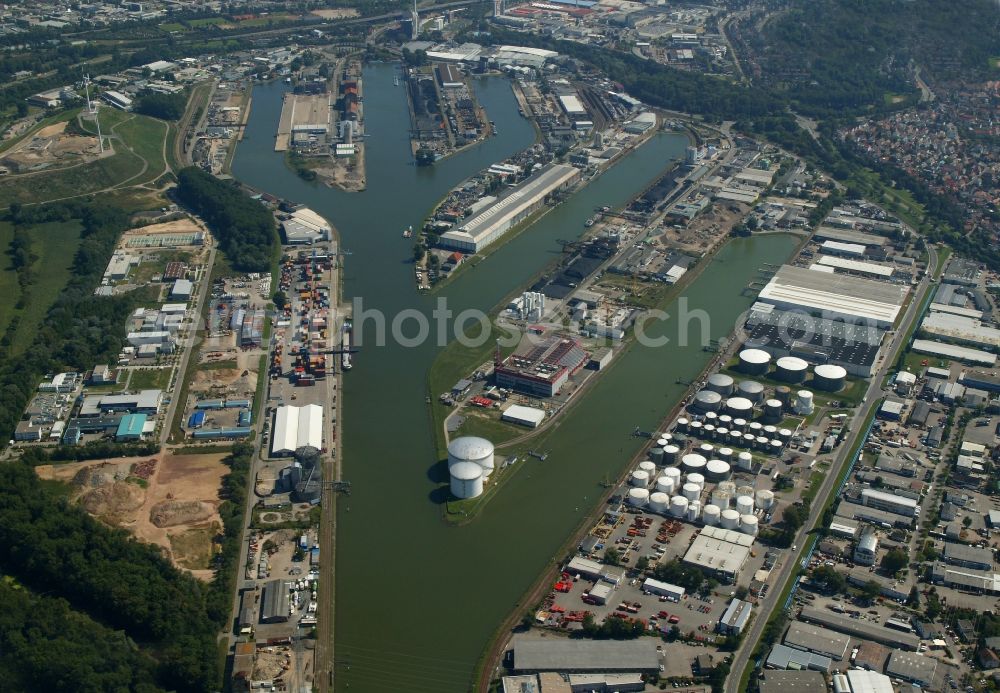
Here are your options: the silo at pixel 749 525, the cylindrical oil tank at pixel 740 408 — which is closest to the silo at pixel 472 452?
the silo at pixel 749 525

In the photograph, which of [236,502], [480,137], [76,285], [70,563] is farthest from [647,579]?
[480,137]

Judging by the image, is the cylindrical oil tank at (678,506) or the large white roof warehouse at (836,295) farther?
the large white roof warehouse at (836,295)

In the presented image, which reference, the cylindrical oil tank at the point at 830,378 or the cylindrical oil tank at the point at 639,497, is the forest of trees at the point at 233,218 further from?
the cylindrical oil tank at the point at 830,378

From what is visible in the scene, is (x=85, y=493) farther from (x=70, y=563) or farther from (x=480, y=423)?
(x=480, y=423)

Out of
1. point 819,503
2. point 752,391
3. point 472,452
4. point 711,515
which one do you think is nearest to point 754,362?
point 752,391

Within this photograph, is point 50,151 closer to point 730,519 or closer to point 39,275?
point 39,275

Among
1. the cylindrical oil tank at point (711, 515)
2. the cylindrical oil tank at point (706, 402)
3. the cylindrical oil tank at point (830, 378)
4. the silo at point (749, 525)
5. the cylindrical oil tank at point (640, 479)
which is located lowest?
the silo at point (749, 525)
